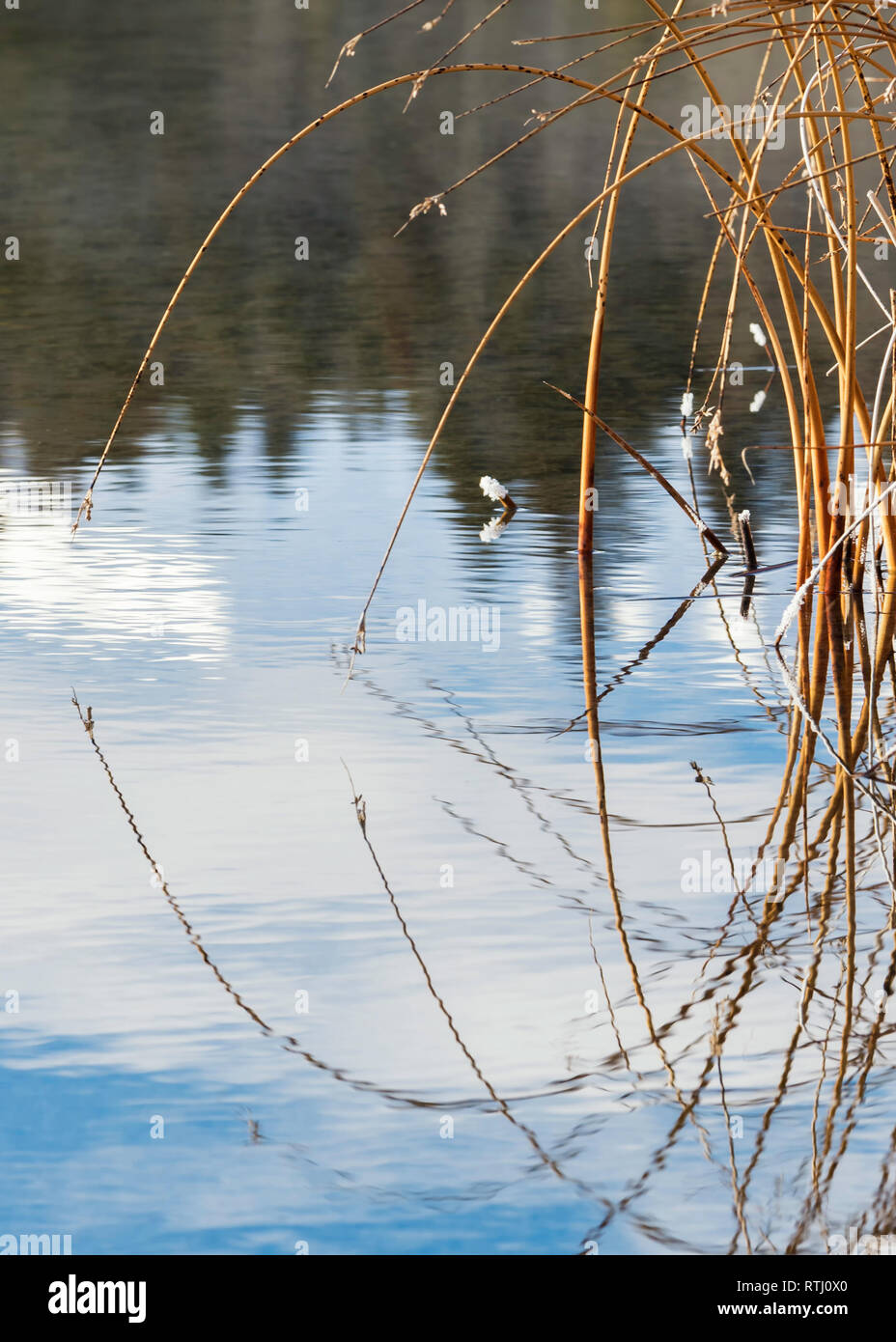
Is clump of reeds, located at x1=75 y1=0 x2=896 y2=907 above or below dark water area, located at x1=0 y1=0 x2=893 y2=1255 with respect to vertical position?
above

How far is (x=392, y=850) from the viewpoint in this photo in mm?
4633

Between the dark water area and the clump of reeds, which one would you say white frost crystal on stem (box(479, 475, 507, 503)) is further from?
the clump of reeds

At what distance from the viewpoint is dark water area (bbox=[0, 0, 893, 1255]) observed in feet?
10.4

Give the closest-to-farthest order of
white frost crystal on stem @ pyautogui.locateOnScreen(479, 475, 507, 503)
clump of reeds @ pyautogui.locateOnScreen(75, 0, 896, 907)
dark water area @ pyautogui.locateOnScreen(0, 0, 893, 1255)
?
dark water area @ pyautogui.locateOnScreen(0, 0, 893, 1255)
clump of reeds @ pyautogui.locateOnScreen(75, 0, 896, 907)
white frost crystal on stem @ pyautogui.locateOnScreen(479, 475, 507, 503)

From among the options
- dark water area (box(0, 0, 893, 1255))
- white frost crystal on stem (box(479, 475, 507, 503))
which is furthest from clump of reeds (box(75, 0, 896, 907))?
white frost crystal on stem (box(479, 475, 507, 503))

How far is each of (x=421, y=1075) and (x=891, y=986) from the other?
0.91m

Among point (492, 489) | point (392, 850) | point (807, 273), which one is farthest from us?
point (492, 489)

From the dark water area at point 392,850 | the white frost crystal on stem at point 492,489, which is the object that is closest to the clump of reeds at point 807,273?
the dark water area at point 392,850

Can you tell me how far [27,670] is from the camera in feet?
20.4

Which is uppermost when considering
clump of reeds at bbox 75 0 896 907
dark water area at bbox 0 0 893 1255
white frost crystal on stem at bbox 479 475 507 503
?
clump of reeds at bbox 75 0 896 907

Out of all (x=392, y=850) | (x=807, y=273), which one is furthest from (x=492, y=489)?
(x=392, y=850)

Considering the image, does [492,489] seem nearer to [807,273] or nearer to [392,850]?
[807,273]
